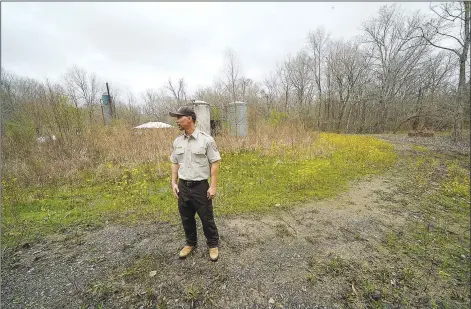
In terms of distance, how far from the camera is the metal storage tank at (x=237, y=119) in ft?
34.5

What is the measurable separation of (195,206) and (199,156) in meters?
0.65

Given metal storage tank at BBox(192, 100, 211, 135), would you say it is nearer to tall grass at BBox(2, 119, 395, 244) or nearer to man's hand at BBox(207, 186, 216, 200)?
tall grass at BBox(2, 119, 395, 244)

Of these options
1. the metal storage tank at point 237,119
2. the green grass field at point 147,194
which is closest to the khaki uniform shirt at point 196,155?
the green grass field at point 147,194

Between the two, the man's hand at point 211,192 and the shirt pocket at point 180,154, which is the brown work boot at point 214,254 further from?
the shirt pocket at point 180,154

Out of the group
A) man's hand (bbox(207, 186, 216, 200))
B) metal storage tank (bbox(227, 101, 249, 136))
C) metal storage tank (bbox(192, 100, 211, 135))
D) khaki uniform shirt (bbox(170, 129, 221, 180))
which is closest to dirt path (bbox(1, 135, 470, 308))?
man's hand (bbox(207, 186, 216, 200))

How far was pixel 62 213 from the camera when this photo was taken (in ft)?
13.5

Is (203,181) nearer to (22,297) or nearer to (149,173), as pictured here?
(22,297)

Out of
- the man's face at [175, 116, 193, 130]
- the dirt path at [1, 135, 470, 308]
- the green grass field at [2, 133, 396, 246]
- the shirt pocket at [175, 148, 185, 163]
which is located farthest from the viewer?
the green grass field at [2, 133, 396, 246]

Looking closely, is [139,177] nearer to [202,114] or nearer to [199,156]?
[199,156]

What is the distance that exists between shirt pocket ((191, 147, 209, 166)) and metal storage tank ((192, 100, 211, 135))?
7.59m

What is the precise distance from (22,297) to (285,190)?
4.63 metres

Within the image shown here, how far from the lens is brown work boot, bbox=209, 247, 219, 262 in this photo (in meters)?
2.65

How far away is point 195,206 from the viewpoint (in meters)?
2.52

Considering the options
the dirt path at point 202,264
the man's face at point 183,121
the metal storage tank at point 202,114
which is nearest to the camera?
the dirt path at point 202,264
